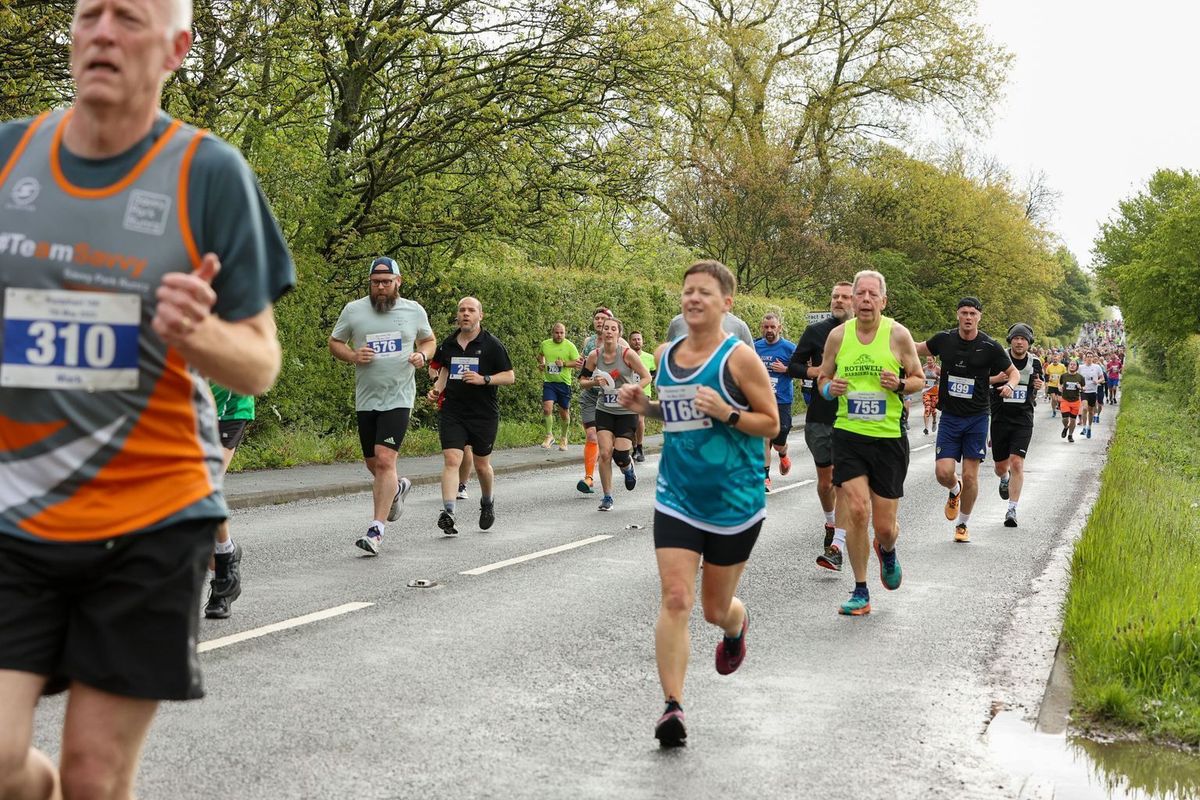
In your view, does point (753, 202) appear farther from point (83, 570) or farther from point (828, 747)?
point (83, 570)

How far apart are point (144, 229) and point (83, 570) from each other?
2.15ft

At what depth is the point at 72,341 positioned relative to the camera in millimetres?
2568

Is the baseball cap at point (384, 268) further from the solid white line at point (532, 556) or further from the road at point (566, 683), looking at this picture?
the solid white line at point (532, 556)

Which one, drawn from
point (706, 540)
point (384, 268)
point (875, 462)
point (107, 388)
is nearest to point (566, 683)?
point (706, 540)

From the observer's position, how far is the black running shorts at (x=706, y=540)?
5.52 m

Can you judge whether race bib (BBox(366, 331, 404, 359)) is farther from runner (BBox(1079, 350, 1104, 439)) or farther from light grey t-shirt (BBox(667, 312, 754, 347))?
runner (BBox(1079, 350, 1104, 439))

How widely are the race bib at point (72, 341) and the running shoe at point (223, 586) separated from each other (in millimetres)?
5299

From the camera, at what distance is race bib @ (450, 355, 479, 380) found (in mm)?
11953

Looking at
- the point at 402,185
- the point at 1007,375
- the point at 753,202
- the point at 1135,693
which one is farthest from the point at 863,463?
the point at 753,202

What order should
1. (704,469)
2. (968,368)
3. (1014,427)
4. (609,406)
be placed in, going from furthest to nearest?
(609,406) < (1014,427) < (968,368) < (704,469)

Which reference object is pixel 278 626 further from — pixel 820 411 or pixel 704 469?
pixel 820 411

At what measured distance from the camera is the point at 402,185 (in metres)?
21.2

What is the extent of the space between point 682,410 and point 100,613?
339 centimetres

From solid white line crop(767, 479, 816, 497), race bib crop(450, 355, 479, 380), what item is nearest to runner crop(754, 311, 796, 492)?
solid white line crop(767, 479, 816, 497)
